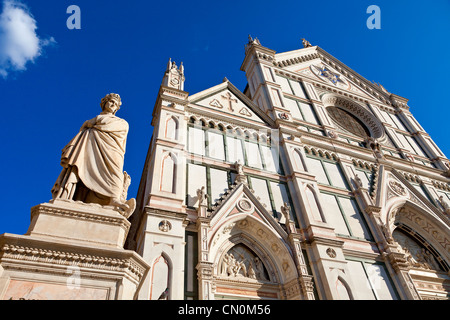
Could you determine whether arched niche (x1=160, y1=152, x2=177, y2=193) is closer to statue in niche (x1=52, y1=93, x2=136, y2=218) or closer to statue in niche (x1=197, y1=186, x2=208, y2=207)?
statue in niche (x1=197, y1=186, x2=208, y2=207)

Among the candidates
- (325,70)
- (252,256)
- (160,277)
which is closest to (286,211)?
(252,256)

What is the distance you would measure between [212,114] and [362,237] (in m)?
7.57

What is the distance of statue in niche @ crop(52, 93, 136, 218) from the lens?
4.97m

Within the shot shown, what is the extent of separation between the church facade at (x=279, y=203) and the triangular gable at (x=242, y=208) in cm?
4

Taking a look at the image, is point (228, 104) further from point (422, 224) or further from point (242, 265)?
point (422, 224)

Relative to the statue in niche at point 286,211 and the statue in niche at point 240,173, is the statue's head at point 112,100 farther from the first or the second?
the statue in niche at point 286,211

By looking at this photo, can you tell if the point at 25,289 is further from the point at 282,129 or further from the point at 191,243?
the point at 282,129

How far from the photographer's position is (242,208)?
10508 millimetres

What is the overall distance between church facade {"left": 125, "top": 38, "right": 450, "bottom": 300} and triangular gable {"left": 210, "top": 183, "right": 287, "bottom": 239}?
0.12 ft

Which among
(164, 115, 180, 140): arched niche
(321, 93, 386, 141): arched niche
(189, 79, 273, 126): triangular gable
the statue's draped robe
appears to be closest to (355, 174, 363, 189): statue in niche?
(189, 79, 273, 126): triangular gable

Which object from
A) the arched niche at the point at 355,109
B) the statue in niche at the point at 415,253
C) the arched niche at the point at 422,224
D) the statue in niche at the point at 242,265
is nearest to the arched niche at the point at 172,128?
the statue in niche at the point at 242,265
